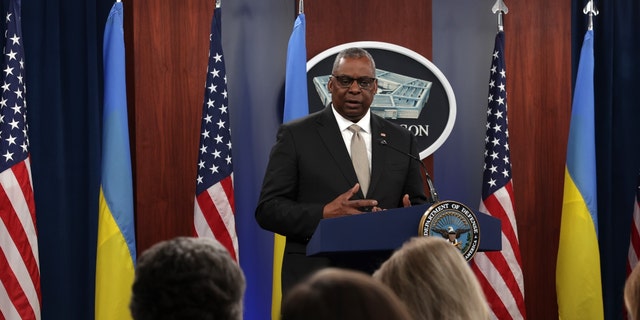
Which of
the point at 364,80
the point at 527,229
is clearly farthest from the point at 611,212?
the point at 364,80

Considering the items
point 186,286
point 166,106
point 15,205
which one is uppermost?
point 166,106

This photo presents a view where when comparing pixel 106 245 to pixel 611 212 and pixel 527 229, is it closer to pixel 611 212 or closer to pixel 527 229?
pixel 527 229

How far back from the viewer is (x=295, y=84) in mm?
5695

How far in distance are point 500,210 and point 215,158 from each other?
6.12ft

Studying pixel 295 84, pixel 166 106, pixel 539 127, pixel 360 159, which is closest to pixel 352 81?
pixel 360 159

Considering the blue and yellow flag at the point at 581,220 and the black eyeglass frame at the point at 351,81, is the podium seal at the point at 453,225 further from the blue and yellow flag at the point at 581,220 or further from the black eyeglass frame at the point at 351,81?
the blue and yellow flag at the point at 581,220

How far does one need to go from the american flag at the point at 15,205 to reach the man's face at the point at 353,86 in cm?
215

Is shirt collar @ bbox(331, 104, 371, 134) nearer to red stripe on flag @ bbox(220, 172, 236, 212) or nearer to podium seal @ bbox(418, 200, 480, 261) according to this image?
podium seal @ bbox(418, 200, 480, 261)

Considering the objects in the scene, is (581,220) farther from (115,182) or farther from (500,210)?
(115,182)

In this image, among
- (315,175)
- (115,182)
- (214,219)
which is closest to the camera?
(315,175)

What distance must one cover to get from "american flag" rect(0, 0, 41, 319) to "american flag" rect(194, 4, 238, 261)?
962 mm

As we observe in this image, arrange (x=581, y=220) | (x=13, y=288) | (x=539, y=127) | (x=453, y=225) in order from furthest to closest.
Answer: (x=539, y=127) → (x=581, y=220) → (x=13, y=288) → (x=453, y=225)

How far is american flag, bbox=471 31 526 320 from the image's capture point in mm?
6078

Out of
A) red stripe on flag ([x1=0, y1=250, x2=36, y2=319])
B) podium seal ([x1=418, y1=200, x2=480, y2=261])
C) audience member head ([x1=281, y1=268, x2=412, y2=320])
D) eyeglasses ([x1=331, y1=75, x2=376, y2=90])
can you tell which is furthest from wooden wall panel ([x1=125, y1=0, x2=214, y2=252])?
audience member head ([x1=281, y1=268, x2=412, y2=320])
